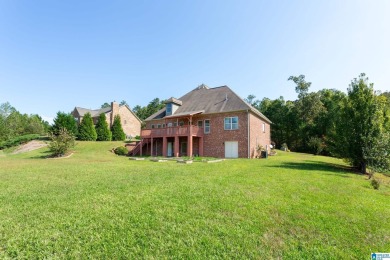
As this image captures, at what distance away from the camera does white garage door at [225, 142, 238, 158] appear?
1970cm

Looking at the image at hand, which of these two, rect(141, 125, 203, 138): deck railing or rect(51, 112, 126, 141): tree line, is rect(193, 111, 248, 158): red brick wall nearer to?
rect(141, 125, 203, 138): deck railing

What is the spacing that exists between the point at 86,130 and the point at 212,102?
76.7 feet

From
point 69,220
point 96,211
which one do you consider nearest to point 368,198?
point 96,211

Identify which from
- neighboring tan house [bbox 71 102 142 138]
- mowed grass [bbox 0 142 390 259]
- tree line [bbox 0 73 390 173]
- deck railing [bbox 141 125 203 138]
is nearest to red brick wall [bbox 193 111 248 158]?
deck railing [bbox 141 125 203 138]

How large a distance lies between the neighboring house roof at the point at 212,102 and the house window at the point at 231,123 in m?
0.87

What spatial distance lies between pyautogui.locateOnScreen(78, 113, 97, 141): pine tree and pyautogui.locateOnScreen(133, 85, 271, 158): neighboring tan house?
12610 millimetres

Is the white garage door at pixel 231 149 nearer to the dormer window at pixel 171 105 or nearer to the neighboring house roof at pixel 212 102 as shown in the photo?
the neighboring house roof at pixel 212 102

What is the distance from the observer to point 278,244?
379 centimetres

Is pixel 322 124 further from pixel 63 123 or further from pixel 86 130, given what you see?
pixel 63 123

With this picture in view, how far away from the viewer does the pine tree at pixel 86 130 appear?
33.1m

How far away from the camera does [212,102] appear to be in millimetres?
22672

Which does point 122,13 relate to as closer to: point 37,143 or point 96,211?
point 96,211

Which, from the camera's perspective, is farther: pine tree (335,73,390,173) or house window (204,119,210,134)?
house window (204,119,210,134)

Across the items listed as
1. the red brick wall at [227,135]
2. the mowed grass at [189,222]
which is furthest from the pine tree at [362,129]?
the red brick wall at [227,135]
